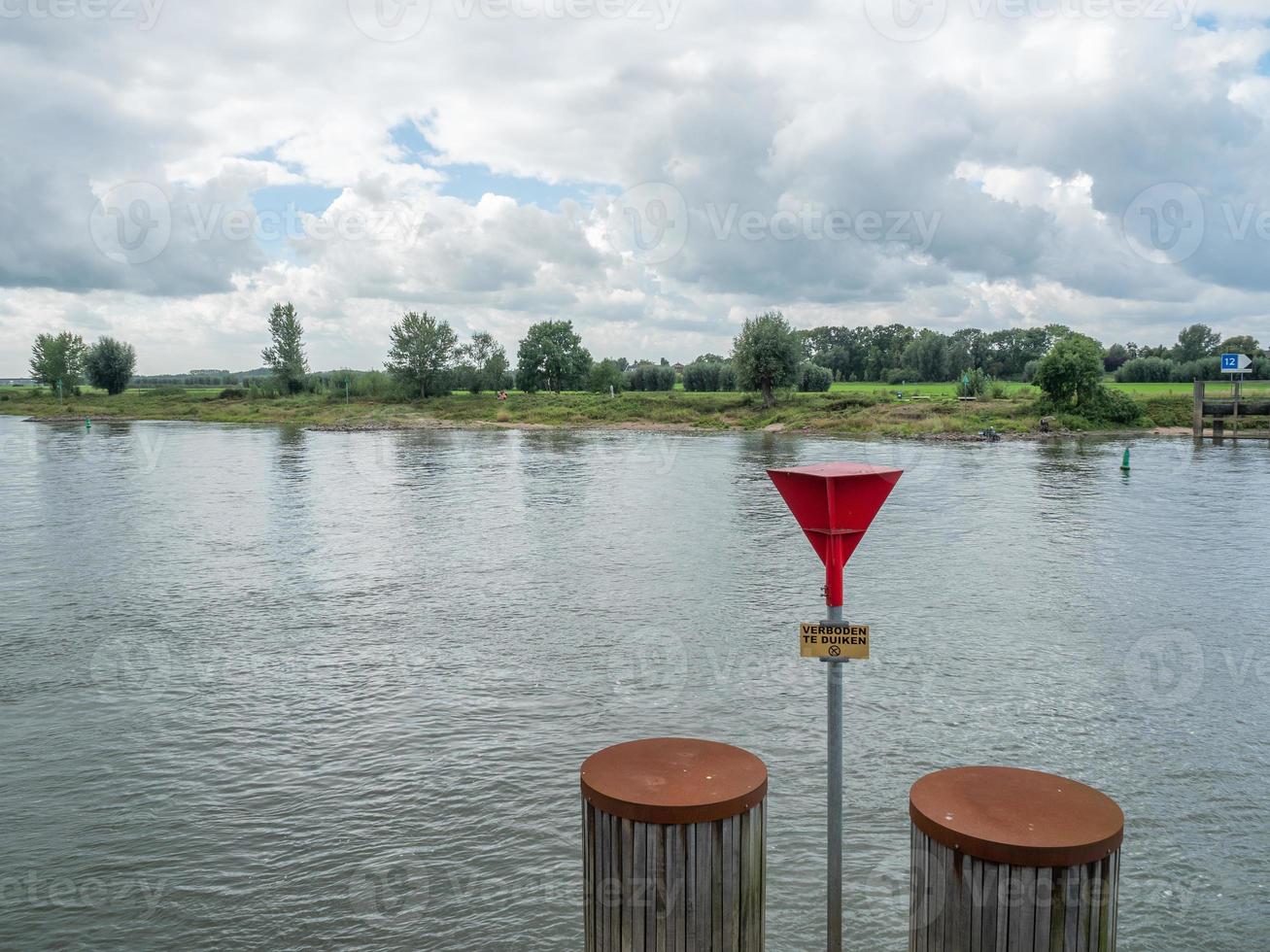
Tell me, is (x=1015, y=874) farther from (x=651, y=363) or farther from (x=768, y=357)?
(x=651, y=363)

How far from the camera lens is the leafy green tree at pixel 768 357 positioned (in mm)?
77438

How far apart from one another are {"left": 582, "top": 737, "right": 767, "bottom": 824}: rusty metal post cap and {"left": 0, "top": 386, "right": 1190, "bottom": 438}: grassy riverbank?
57305 mm

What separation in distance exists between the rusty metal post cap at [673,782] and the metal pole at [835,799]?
0.44 metres

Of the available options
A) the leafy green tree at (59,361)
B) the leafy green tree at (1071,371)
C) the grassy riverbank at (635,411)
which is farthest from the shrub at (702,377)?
the leafy green tree at (59,361)

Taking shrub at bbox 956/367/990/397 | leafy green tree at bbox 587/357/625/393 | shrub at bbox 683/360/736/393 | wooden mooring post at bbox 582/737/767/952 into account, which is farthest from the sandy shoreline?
wooden mooring post at bbox 582/737/767/952

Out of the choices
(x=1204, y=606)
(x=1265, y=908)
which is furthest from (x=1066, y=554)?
(x=1265, y=908)

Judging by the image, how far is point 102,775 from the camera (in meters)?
8.43

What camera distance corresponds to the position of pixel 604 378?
112 m

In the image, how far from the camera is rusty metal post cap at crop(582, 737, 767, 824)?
170 inches

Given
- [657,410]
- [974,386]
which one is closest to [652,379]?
[657,410]

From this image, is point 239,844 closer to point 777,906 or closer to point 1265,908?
point 777,906

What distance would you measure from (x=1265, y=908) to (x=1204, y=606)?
9.45 m

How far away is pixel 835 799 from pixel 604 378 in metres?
107

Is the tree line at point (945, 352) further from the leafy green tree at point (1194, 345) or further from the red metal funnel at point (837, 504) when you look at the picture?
the red metal funnel at point (837, 504)
